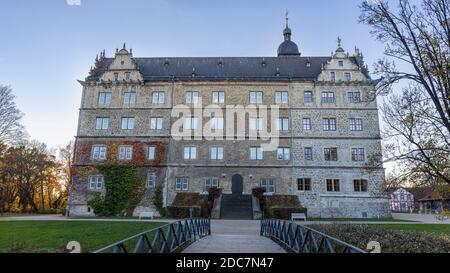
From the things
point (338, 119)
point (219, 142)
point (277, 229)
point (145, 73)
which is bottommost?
point (277, 229)

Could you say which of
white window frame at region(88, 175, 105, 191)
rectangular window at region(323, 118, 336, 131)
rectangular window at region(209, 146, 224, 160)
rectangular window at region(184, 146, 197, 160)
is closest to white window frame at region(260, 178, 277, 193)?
rectangular window at region(209, 146, 224, 160)

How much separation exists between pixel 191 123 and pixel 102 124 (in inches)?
373

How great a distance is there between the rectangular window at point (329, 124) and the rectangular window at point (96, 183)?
23473 millimetres

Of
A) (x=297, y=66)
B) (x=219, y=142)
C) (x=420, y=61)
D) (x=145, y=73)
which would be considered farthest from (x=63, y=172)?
(x=420, y=61)

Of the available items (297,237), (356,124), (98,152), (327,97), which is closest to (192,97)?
(98,152)

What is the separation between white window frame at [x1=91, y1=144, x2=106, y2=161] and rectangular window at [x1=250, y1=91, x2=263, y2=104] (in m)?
16.3

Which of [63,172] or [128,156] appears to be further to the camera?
[63,172]

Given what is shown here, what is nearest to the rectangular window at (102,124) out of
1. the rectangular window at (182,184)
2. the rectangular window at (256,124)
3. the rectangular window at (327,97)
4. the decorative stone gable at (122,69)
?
the decorative stone gable at (122,69)

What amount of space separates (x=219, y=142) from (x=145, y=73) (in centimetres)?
1190

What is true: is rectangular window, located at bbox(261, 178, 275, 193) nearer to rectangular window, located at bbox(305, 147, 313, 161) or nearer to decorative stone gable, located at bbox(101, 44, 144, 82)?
rectangular window, located at bbox(305, 147, 313, 161)

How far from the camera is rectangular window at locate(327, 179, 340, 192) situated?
95.0ft
